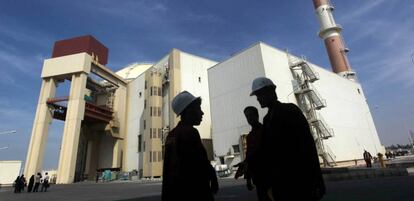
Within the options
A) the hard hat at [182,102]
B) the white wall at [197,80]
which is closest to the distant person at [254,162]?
the hard hat at [182,102]

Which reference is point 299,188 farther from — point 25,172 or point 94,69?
point 94,69

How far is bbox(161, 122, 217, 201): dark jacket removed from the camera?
212cm

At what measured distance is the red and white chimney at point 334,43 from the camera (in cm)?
4625

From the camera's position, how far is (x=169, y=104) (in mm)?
39531

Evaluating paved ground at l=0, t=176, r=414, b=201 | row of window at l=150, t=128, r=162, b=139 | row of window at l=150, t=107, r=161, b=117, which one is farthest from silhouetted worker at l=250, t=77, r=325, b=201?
row of window at l=150, t=107, r=161, b=117

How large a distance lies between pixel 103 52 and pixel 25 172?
2172cm

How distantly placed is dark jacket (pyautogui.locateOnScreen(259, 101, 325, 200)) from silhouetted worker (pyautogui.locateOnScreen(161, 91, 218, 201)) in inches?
23.2

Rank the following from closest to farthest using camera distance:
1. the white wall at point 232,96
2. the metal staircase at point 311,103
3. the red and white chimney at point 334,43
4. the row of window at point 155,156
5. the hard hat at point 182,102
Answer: the hard hat at point 182,102 → the metal staircase at point 311,103 → the white wall at point 232,96 → the row of window at point 155,156 → the red and white chimney at point 334,43

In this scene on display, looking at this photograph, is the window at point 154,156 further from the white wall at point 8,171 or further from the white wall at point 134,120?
the white wall at point 8,171

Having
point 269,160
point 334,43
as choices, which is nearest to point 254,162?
point 269,160

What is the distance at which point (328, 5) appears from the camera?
48.2 metres

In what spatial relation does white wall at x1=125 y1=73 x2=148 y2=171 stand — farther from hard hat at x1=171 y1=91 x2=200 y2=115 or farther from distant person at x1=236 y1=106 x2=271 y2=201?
hard hat at x1=171 y1=91 x2=200 y2=115

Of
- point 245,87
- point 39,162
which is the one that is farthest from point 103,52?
point 245,87

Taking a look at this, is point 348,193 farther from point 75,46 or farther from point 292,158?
point 75,46
